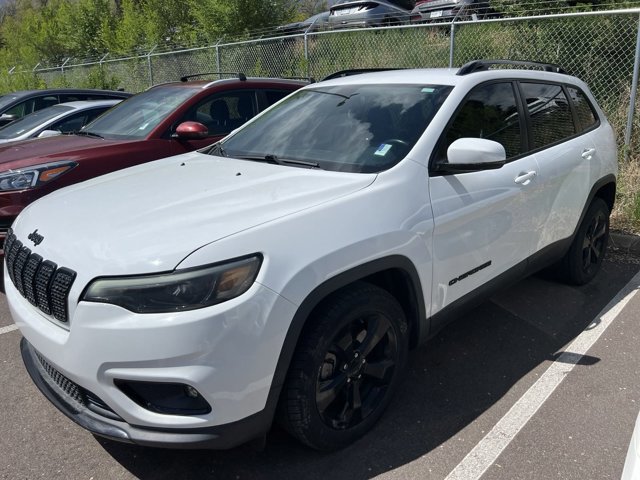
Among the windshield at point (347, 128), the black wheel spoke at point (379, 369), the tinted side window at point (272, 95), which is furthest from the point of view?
the tinted side window at point (272, 95)

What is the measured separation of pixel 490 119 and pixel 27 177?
3416mm

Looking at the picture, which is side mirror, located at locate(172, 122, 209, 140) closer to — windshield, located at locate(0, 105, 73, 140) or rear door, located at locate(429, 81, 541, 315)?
rear door, located at locate(429, 81, 541, 315)

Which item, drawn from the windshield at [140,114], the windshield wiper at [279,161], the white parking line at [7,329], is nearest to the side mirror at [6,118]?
the windshield at [140,114]

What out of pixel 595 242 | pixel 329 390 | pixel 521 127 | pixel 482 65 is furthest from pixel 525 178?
pixel 329 390

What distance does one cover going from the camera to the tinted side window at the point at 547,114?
12.9 feet

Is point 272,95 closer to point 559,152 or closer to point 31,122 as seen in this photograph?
point 559,152

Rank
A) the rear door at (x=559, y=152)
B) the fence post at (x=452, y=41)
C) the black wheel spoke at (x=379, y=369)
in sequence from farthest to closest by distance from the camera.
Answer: the fence post at (x=452, y=41) < the rear door at (x=559, y=152) < the black wheel spoke at (x=379, y=369)

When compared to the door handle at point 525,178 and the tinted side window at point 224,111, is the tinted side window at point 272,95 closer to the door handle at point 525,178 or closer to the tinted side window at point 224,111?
the tinted side window at point 224,111

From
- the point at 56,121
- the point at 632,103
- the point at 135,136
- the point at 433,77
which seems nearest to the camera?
the point at 433,77

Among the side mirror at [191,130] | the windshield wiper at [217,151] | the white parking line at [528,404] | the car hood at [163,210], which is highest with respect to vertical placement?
the car hood at [163,210]

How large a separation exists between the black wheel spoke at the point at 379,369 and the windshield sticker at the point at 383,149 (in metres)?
1.05

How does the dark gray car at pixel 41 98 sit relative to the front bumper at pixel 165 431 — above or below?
above

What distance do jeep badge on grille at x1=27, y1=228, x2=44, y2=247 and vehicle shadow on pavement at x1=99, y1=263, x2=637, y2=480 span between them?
101 centimetres

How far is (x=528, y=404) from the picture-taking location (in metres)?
3.14
